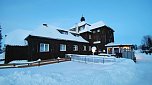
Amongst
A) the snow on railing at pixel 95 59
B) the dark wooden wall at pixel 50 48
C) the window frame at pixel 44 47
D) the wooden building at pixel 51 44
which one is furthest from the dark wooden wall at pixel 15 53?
the snow on railing at pixel 95 59

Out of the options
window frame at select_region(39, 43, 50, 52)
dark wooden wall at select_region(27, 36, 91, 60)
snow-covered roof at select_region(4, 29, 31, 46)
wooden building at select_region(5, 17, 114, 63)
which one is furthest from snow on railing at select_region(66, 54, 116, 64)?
snow-covered roof at select_region(4, 29, 31, 46)

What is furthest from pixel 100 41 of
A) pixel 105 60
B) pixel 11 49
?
pixel 11 49

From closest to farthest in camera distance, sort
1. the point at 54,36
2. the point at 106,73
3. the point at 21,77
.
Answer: the point at 21,77
the point at 106,73
the point at 54,36

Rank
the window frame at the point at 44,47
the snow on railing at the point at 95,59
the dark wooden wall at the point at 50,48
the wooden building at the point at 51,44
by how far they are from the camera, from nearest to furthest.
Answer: the snow on railing at the point at 95,59 < the dark wooden wall at the point at 50,48 < the wooden building at the point at 51,44 < the window frame at the point at 44,47

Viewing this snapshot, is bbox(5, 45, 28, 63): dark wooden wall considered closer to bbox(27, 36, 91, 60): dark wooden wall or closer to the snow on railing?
bbox(27, 36, 91, 60): dark wooden wall

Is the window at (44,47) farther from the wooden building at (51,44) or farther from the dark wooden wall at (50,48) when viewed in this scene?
the dark wooden wall at (50,48)

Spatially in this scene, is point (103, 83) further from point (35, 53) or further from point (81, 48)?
point (81, 48)

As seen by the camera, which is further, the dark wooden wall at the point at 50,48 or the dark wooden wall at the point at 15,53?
the dark wooden wall at the point at 15,53

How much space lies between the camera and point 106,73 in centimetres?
888

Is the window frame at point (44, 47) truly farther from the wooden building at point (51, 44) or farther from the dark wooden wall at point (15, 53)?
the dark wooden wall at point (15, 53)

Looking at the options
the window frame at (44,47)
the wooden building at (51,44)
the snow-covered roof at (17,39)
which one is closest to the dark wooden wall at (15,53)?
the wooden building at (51,44)

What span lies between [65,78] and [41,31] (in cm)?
1593

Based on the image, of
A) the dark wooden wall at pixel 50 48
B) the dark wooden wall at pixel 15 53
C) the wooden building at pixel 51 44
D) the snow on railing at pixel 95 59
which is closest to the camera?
the snow on railing at pixel 95 59

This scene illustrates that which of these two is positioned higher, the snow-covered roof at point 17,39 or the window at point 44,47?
the snow-covered roof at point 17,39
